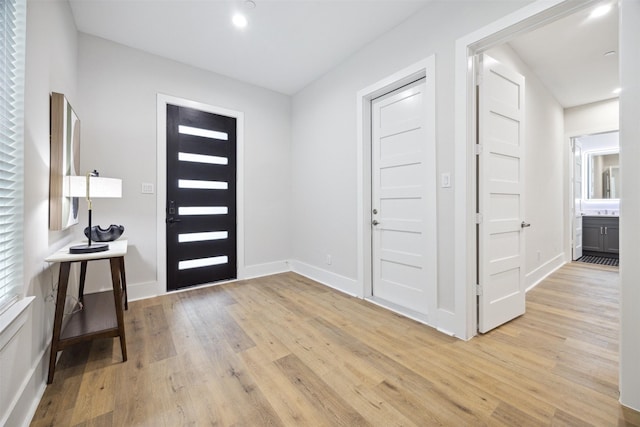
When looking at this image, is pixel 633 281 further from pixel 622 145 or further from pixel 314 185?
pixel 314 185

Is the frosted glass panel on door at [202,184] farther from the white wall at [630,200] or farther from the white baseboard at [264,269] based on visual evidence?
the white wall at [630,200]

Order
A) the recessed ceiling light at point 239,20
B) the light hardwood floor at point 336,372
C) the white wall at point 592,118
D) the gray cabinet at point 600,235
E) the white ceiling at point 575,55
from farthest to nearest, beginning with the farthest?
1. the gray cabinet at point 600,235
2. the white wall at point 592,118
3. the white ceiling at point 575,55
4. the recessed ceiling light at point 239,20
5. the light hardwood floor at point 336,372

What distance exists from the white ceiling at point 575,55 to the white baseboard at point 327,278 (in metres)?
3.30

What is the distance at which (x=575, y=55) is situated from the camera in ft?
10.4

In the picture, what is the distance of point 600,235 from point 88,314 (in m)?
8.07

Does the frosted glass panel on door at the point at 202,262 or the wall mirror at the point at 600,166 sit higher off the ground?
the wall mirror at the point at 600,166

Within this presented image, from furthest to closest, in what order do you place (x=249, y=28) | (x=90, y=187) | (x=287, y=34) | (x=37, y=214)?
(x=287, y=34), (x=249, y=28), (x=90, y=187), (x=37, y=214)

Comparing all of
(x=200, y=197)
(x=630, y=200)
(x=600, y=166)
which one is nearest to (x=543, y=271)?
(x=630, y=200)

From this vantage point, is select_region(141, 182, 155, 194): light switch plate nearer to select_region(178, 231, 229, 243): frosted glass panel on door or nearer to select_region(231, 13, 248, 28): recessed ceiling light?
select_region(178, 231, 229, 243): frosted glass panel on door

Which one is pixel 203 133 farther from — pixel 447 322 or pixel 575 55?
pixel 575 55

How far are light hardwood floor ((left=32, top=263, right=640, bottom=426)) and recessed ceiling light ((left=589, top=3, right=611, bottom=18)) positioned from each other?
286cm

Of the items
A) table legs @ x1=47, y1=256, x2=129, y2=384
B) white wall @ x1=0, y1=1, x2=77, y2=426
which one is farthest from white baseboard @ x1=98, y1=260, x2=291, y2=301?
table legs @ x1=47, y1=256, x2=129, y2=384

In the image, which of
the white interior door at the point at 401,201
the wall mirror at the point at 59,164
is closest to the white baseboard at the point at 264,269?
the white interior door at the point at 401,201

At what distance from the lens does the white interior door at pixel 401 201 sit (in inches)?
98.7
